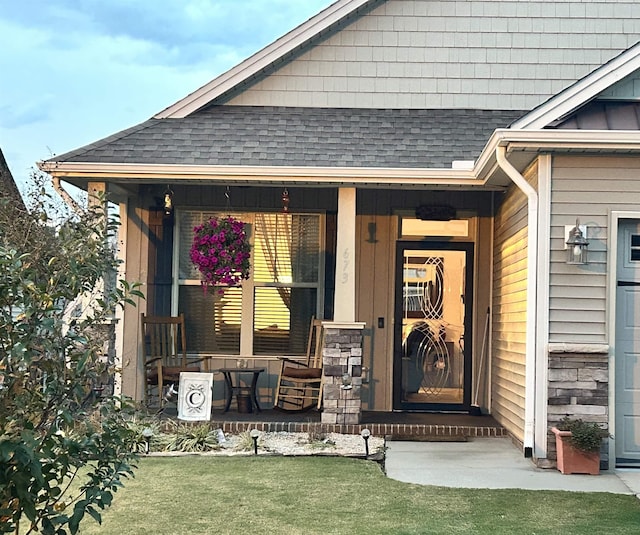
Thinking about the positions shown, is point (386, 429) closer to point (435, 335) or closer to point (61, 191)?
point (435, 335)

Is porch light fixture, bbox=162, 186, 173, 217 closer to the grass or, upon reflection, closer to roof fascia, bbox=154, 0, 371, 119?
roof fascia, bbox=154, 0, 371, 119

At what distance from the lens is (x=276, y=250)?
29.0 ft

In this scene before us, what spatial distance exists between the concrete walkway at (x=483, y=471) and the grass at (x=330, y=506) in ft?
0.73

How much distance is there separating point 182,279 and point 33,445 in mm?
6054

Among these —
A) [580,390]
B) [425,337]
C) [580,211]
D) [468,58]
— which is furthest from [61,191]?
[580,390]

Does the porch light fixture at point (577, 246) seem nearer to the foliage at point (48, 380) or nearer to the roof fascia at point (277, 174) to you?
the roof fascia at point (277, 174)

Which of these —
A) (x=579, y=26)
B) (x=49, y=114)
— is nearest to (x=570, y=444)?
(x=579, y=26)

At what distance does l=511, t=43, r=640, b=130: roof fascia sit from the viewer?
6.16 m

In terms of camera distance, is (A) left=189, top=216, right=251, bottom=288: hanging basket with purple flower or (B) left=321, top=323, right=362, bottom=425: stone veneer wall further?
(A) left=189, top=216, right=251, bottom=288: hanging basket with purple flower

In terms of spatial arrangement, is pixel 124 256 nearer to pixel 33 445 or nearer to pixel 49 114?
pixel 33 445

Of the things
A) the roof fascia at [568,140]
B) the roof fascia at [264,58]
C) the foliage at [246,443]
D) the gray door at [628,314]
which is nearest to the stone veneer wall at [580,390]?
the gray door at [628,314]

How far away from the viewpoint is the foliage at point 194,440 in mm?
6887

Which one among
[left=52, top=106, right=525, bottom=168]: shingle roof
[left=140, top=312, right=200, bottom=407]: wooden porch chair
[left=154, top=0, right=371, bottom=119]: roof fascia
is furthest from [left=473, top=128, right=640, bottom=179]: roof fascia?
[left=140, top=312, right=200, bottom=407]: wooden porch chair

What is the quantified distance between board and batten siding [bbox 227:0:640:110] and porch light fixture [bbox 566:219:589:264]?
3063 mm
